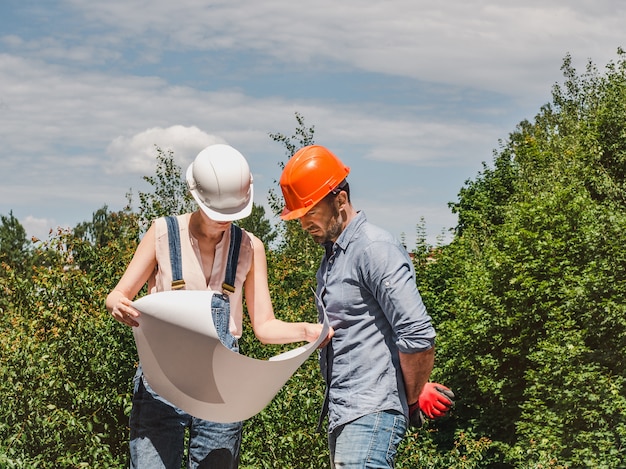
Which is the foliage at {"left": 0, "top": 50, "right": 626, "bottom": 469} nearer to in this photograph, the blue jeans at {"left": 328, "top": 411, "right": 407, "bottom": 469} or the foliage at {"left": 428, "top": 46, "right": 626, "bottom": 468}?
the foliage at {"left": 428, "top": 46, "right": 626, "bottom": 468}

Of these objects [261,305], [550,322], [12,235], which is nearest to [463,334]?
[550,322]

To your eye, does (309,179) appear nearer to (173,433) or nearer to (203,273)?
(203,273)

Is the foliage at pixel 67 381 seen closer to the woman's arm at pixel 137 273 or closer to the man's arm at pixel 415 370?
the woman's arm at pixel 137 273

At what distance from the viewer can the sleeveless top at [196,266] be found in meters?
3.08

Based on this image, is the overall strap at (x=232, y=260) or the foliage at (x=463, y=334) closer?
the overall strap at (x=232, y=260)

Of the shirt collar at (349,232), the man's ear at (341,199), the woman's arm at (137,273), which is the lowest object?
the woman's arm at (137,273)

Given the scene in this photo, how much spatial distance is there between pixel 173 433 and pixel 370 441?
30.7 inches

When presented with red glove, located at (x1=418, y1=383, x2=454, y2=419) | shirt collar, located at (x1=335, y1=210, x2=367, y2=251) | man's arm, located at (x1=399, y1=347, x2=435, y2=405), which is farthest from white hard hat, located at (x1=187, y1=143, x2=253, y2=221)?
red glove, located at (x1=418, y1=383, x2=454, y2=419)

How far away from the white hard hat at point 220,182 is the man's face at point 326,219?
25 centimetres

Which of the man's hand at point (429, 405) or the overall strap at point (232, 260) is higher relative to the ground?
the overall strap at point (232, 260)

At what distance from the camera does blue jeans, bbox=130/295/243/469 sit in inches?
123

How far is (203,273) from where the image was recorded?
3121 millimetres

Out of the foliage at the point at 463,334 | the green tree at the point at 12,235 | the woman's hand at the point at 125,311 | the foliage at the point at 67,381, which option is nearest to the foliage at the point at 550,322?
the foliage at the point at 463,334

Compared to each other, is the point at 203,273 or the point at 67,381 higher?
the point at 203,273
